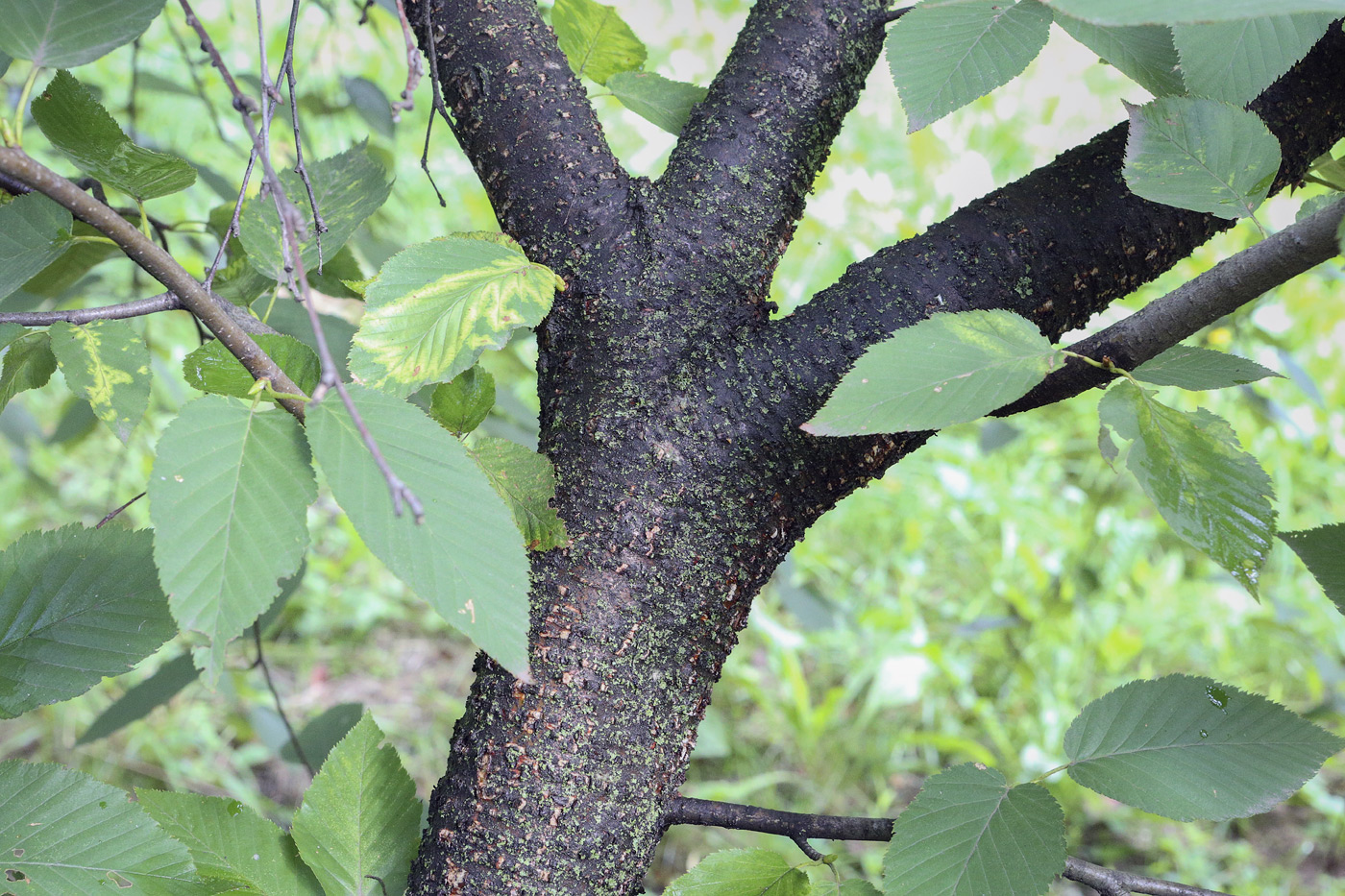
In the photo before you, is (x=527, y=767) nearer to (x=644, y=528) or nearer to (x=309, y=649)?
(x=644, y=528)

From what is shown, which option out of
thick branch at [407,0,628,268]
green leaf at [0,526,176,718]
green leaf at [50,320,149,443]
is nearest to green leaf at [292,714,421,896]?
green leaf at [0,526,176,718]

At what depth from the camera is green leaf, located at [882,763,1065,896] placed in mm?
446

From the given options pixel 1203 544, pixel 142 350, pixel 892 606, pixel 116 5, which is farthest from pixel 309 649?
pixel 1203 544

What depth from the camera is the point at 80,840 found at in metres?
0.43

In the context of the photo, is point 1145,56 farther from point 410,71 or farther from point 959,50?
point 410,71

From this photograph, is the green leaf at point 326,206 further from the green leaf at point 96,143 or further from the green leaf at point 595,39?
the green leaf at point 595,39

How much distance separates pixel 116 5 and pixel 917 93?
0.40 metres

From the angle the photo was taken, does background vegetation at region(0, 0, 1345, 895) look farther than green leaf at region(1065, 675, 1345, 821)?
Yes

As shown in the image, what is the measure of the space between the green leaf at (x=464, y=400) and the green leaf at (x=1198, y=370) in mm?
354

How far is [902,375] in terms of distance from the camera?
0.41m

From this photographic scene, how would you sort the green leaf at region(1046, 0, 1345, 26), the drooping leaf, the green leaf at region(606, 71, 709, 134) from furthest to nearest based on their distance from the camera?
1. the drooping leaf
2. the green leaf at region(606, 71, 709, 134)
3. the green leaf at region(1046, 0, 1345, 26)

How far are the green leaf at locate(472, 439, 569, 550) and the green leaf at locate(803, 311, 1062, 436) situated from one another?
0.16 m

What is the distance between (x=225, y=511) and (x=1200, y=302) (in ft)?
1.53

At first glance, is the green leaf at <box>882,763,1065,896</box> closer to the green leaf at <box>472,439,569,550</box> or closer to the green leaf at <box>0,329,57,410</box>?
Answer: the green leaf at <box>472,439,569,550</box>
